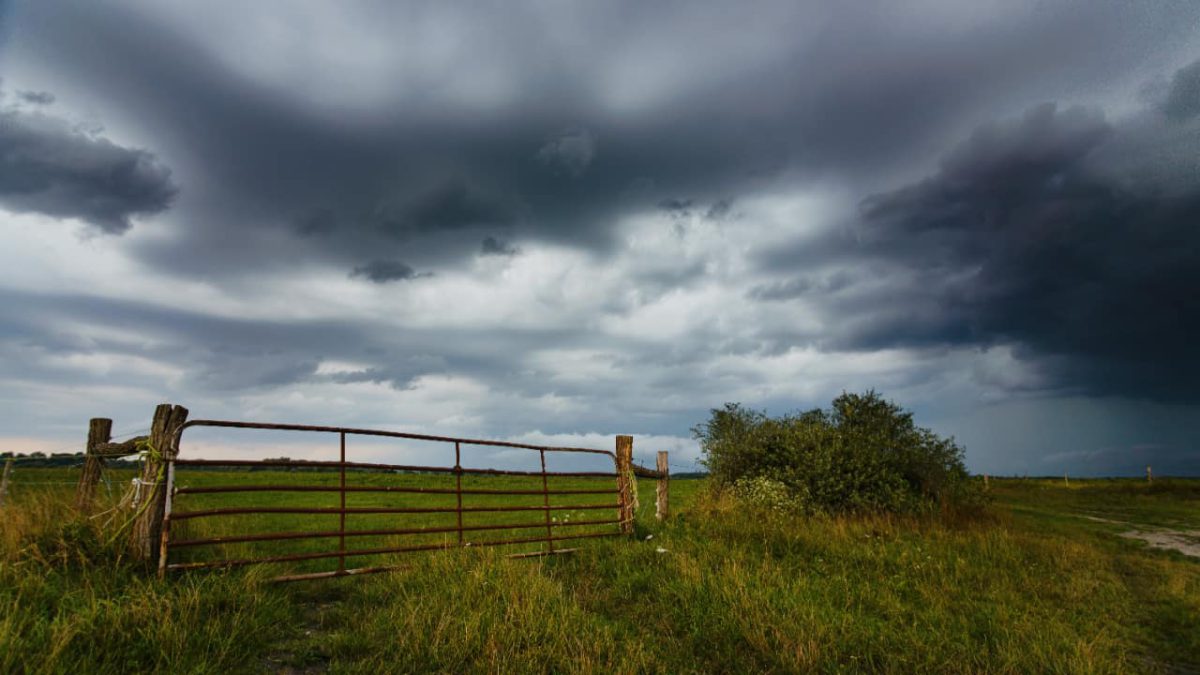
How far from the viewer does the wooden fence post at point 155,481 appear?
7.09m

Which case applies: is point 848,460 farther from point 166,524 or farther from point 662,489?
point 166,524

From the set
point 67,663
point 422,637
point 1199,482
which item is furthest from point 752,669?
point 1199,482

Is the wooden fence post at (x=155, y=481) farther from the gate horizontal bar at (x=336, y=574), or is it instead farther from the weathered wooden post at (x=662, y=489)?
the weathered wooden post at (x=662, y=489)

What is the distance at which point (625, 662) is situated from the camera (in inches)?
227

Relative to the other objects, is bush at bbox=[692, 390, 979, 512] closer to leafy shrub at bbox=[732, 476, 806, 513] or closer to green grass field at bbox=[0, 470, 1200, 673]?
leafy shrub at bbox=[732, 476, 806, 513]

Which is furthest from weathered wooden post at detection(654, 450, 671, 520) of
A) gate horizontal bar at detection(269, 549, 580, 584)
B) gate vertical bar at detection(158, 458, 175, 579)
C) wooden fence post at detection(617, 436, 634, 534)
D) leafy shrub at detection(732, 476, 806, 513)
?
gate vertical bar at detection(158, 458, 175, 579)

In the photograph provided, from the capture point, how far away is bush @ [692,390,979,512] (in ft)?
55.8

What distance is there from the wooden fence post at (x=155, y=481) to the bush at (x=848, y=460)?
14.6m

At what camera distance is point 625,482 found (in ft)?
43.0

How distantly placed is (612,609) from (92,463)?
278 inches

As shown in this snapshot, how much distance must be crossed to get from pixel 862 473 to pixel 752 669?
→ 477 inches

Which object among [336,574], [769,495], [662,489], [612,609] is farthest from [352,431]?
[769,495]

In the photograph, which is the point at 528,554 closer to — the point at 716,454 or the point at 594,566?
the point at 594,566

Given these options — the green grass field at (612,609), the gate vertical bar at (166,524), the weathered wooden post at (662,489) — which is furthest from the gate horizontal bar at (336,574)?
the weathered wooden post at (662,489)
